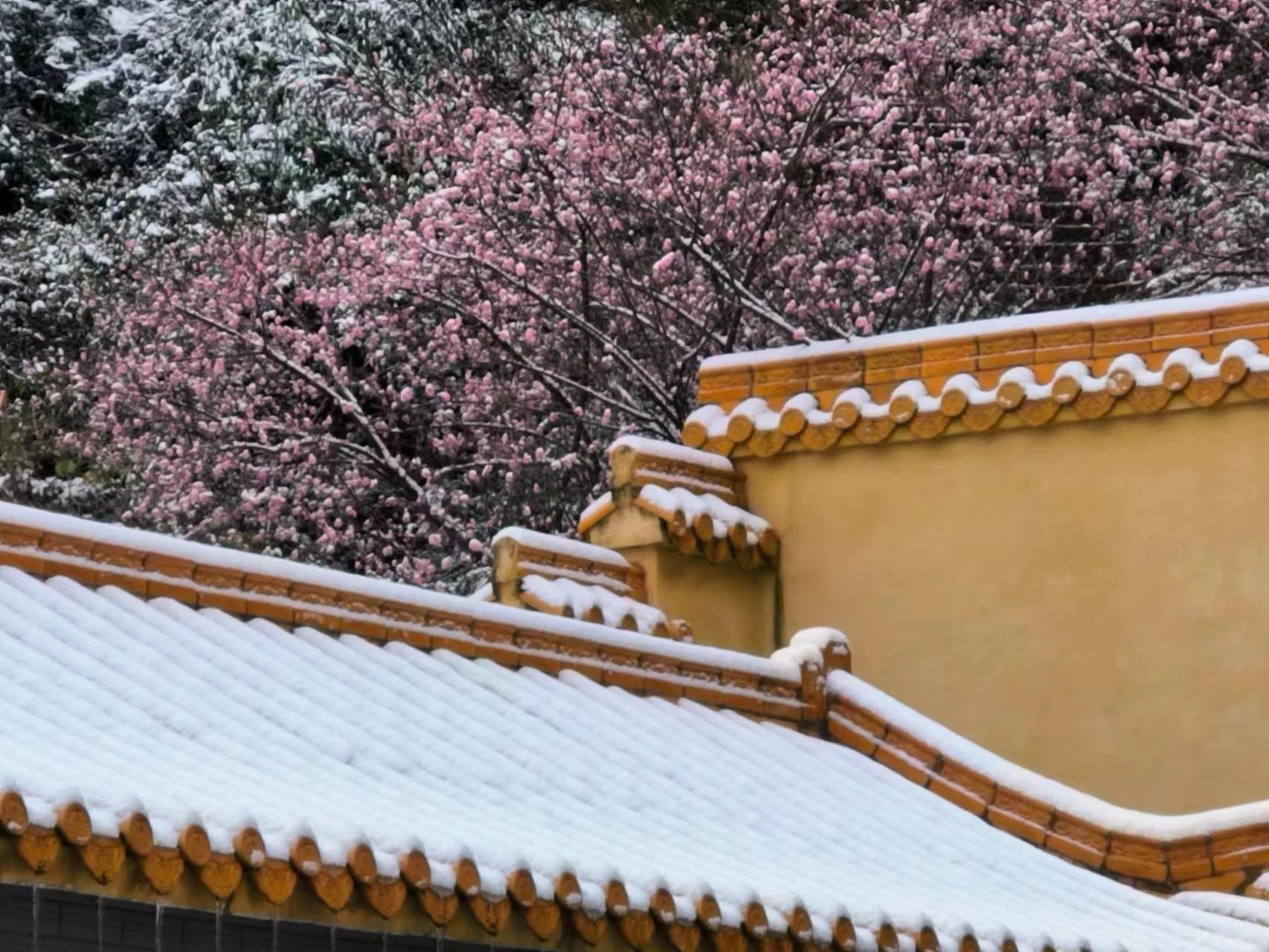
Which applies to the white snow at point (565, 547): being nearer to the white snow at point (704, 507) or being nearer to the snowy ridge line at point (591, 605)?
the snowy ridge line at point (591, 605)

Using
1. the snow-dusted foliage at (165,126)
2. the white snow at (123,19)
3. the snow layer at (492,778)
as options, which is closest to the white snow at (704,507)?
the snow layer at (492,778)

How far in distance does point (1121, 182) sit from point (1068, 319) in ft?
25.4

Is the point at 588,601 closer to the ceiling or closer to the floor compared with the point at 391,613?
closer to the floor

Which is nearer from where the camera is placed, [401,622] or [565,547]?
[401,622]

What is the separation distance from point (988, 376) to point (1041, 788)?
8.72 ft

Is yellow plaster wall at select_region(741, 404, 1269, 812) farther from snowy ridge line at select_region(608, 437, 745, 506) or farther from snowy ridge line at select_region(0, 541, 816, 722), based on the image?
snowy ridge line at select_region(0, 541, 816, 722)

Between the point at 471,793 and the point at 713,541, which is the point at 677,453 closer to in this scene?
the point at 713,541

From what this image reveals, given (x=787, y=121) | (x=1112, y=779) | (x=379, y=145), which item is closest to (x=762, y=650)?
(x=1112, y=779)

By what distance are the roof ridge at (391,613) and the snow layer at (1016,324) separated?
2.29 metres

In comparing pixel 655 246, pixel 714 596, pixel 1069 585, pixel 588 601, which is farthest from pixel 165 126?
pixel 1069 585

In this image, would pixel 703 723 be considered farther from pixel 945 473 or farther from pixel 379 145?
pixel 379 145

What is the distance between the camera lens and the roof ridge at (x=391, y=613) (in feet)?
25.5

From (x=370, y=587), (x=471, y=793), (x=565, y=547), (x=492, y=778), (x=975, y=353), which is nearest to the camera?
(x=471, y=793)

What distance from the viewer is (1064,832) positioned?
9.46 meters
